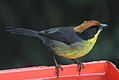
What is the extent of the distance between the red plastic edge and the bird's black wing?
0.83ft

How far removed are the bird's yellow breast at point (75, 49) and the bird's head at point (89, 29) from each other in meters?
0.04

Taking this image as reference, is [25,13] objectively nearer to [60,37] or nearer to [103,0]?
[103,0]

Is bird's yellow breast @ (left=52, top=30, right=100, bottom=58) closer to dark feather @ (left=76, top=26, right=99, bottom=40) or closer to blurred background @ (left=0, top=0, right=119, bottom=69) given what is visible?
dark feather @ (left=76, top=26, right=99, bottom=40)

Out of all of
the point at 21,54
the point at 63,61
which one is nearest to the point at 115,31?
the point at 63,61

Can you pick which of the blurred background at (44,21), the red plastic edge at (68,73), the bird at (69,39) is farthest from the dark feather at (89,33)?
the blurred background at (44,21)

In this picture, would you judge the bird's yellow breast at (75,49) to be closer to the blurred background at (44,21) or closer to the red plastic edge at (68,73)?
the red plastic edge at (68,73)

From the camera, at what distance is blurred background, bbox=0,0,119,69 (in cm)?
528

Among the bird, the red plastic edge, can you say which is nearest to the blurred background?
the bird

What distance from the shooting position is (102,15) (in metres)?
5.46

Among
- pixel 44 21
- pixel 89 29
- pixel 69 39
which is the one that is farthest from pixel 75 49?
pixel 44 21

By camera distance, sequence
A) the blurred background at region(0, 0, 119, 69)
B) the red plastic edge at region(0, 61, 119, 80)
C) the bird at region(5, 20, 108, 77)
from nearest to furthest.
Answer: the red plastic edge at region(0, 61, 119, 80), the bird at region(5, 20, 108, 77), the blurred background at region(0, 0, 119, 69)

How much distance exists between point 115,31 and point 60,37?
164 cm

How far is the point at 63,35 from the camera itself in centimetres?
383

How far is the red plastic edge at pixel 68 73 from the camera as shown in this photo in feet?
11.6
